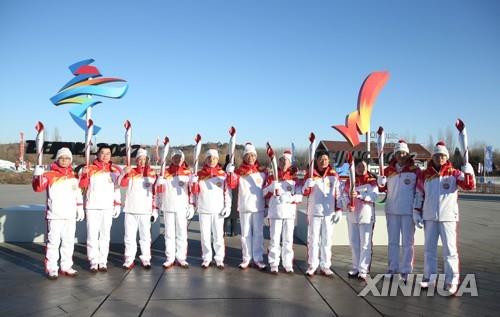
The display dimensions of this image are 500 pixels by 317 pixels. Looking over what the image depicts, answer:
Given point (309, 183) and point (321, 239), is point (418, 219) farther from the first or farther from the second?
point (309, 183)

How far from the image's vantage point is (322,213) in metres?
6.46

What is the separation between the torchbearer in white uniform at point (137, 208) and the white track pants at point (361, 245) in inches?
140

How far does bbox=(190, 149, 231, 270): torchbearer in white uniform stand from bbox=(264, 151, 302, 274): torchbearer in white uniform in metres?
0.81

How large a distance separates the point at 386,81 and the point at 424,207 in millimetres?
5712

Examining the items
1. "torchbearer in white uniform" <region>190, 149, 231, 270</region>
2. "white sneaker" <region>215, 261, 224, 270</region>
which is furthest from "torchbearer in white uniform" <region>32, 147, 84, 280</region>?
→ "white sneaker" <region>215, 261, 224, 270</region>

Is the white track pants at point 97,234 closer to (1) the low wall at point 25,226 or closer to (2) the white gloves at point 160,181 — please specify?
(2) the white gloves at point 160,181

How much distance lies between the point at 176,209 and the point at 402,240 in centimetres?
389

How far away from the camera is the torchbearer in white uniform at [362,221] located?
6262 mm

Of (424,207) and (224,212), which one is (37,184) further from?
(424,207)

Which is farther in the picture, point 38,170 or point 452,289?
point 38,170

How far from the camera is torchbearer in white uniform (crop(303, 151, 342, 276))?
21.2 feet

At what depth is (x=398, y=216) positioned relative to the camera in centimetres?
622

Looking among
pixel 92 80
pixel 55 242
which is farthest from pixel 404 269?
pixel 92 80

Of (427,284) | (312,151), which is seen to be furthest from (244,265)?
(427,284)
